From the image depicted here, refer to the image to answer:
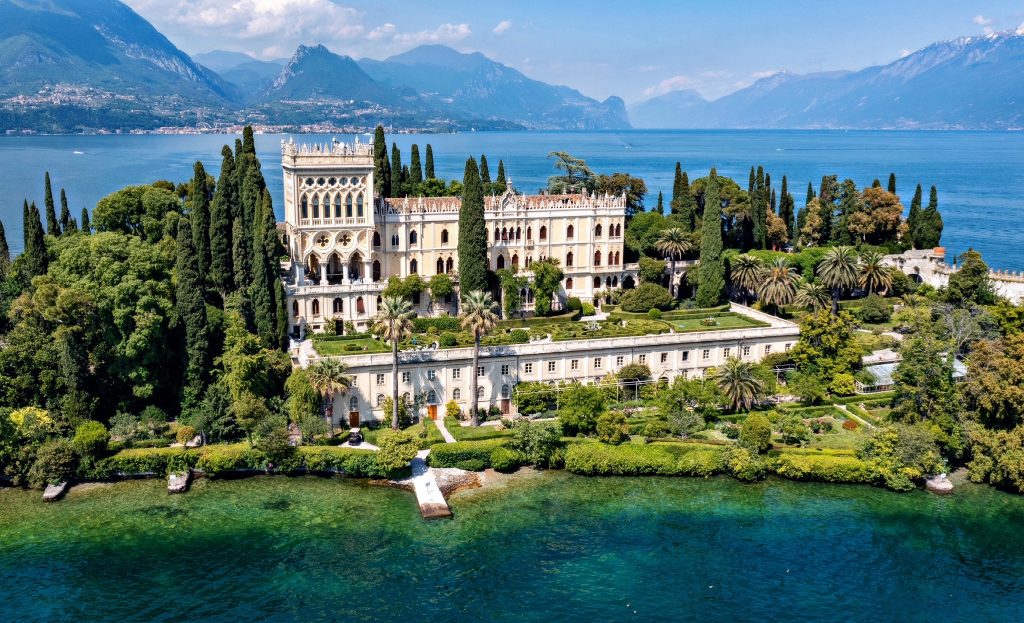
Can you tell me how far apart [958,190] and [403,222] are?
136 m

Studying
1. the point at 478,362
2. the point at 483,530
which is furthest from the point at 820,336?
the point at 483,530

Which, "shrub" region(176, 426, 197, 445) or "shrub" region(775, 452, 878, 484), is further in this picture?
"shrub" region(176, 426, 197, 445)

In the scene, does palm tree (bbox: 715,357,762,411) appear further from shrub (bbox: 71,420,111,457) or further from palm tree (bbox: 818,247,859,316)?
shrub (bbox: 71,420,111,457)

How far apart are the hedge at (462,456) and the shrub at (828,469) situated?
16.2 m

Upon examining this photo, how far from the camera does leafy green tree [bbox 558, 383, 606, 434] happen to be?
165ft

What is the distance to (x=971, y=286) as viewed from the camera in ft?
219

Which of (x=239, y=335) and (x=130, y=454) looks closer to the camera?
(x=130, y=454)

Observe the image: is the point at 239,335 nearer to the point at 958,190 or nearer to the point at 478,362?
the point at 478,362

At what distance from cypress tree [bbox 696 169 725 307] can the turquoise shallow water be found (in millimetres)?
24879

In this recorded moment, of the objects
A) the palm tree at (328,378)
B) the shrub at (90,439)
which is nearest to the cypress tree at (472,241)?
the palm tree at (328,378)

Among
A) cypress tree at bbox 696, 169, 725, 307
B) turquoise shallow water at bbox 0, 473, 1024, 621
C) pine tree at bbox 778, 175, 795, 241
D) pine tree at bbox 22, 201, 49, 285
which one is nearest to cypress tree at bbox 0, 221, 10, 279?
pine tree at bbox 22, 201, 49, 285

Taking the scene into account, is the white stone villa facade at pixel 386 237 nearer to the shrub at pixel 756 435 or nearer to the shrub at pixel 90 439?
the shrub at pixel 90 439

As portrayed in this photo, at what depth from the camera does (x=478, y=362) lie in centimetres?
5388

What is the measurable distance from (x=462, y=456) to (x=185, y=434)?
51.8ft
